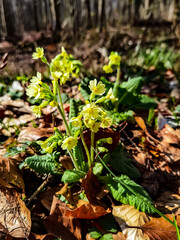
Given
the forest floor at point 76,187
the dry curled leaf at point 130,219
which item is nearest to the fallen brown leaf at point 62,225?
the forest floor at point 76,187

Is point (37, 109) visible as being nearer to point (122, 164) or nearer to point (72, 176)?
point (72, 176)

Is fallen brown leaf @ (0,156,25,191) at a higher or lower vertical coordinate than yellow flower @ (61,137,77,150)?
lower

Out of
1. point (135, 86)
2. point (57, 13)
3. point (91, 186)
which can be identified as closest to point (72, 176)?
point (91, 186)

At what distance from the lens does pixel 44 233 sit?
139 cm

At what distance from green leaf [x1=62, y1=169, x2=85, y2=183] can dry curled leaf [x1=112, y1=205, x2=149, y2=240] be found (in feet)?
1.00

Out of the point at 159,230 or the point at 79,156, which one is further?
the point at 79,156

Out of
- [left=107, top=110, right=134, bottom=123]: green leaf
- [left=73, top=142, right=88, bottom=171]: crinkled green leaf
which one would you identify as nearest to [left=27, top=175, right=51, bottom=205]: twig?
[left=73, top=142, right=88, bottom=171]: crinkled green leaf

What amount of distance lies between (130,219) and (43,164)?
680mm

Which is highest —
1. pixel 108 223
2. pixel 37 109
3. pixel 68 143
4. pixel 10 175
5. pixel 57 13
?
pixel 57 13

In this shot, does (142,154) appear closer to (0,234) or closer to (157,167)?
(157,167)

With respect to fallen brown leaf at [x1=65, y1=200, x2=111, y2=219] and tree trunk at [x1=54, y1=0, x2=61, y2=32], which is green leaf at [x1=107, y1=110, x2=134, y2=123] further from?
tree trunk at [x1=54, y1=0, x2=61, y2=32]

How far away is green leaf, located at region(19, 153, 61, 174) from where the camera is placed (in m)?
1.55

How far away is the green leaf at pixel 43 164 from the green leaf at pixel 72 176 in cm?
15

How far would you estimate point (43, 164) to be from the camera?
62.4 inches
